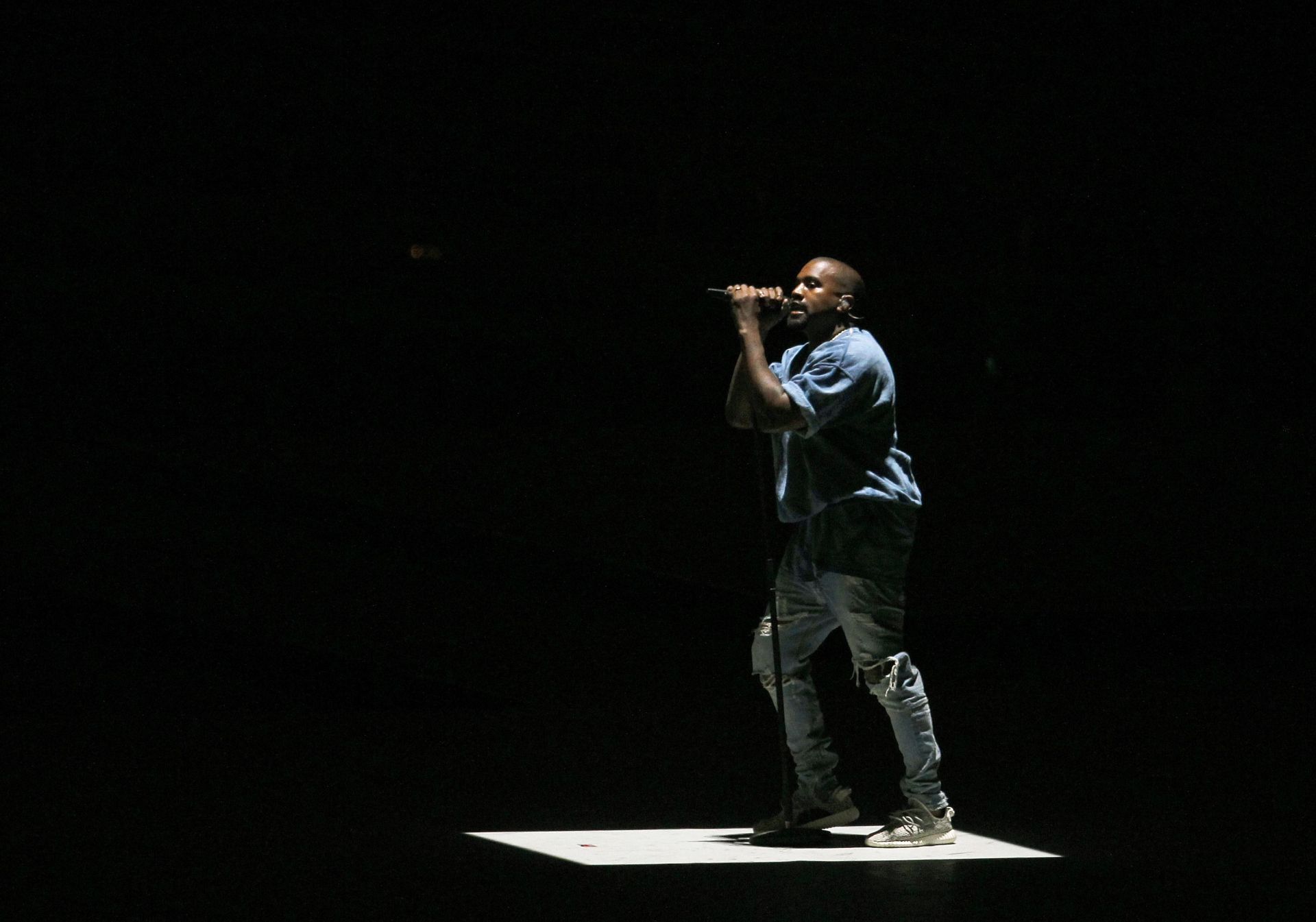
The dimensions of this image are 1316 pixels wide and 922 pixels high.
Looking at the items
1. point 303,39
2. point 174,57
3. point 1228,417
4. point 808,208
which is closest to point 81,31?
point 174,57

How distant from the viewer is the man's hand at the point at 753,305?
10.8 feet

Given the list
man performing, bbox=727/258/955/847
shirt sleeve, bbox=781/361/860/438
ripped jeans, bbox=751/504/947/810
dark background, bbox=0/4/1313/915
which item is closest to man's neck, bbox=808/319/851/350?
man performing, bbox=727/258/955/847

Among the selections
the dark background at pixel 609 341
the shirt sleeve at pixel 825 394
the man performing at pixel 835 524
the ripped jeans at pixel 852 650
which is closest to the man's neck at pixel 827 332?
the man performing at pixel 835 524

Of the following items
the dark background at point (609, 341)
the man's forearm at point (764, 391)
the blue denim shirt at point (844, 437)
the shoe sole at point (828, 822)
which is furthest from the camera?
the dark background at point (609, 341)

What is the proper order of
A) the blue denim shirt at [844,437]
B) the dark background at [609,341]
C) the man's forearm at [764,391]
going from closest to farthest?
the man's forearm at [764,391] → the blue denim shirt at [844,437] → the dark background at [609,341]

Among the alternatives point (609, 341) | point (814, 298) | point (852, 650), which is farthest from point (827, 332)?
point (609, 341)

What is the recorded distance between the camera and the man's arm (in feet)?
10.3

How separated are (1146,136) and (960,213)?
3.46ft

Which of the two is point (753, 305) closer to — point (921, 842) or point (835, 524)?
point (835, 524)

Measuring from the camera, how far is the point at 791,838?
3.33m

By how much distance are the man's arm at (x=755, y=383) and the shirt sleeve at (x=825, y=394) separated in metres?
0.03

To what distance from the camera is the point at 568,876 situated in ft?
9.79

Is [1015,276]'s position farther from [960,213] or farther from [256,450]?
[256,450]

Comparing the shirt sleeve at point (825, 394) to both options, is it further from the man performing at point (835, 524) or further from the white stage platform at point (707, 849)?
the white stage platform at point (707, 849)
